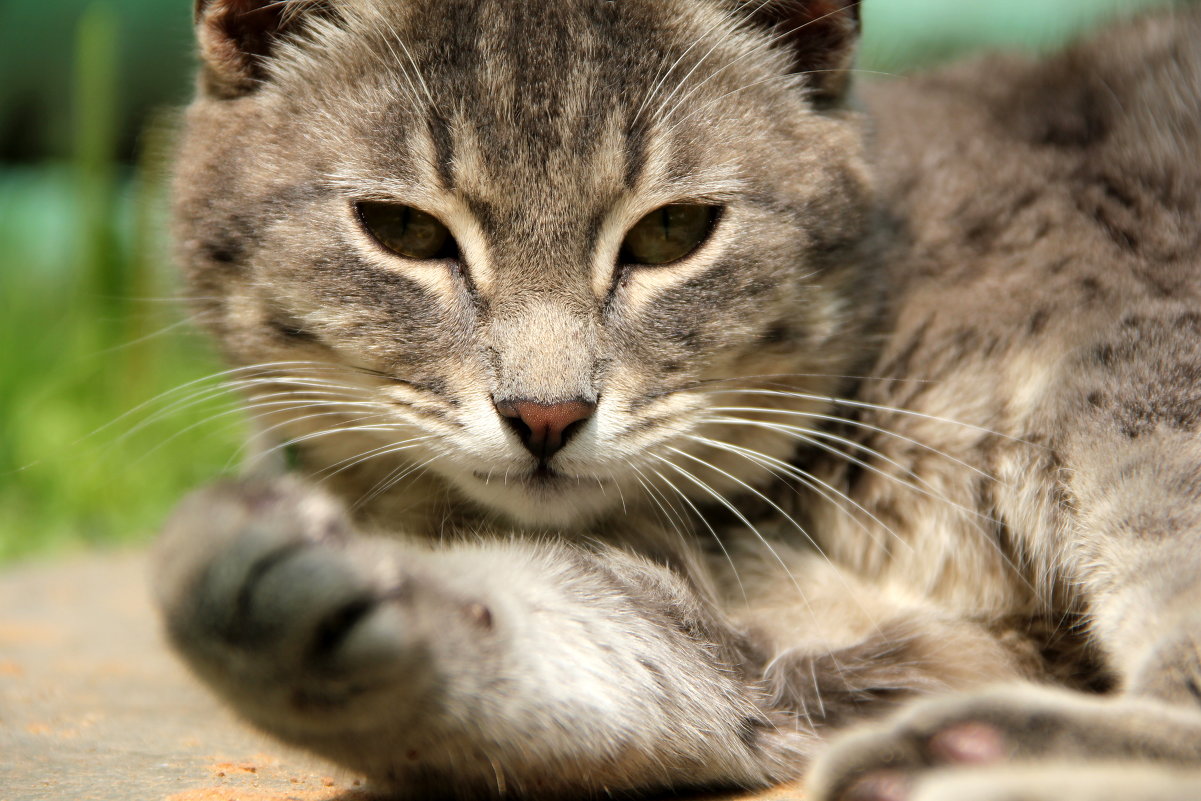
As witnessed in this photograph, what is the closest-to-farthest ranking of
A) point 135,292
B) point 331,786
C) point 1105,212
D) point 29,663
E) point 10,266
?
point 331,786
point 1105,212
point 29,663
point 135,292
point 10,266

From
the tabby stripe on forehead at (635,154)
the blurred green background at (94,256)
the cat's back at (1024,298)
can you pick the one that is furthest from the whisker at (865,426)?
the blurred green background at (94,256)

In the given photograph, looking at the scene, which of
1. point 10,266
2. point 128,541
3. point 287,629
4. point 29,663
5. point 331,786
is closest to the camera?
point 287,629

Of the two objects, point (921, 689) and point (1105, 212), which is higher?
point (1105, 212)

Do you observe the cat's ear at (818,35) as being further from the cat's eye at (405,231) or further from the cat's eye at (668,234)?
the cat's eye at (405,231)

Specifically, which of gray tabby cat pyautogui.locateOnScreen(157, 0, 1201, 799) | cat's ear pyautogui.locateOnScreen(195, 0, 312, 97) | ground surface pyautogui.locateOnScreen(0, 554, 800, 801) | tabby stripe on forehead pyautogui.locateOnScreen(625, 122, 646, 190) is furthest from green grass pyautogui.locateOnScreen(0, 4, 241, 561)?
tabby stripe on forehead pyautogui.locateOnScreen(625, 122, 646, 190)

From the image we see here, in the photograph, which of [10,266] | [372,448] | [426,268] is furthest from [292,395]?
[10,266]

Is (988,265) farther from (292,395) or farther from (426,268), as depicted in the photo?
(292,395)

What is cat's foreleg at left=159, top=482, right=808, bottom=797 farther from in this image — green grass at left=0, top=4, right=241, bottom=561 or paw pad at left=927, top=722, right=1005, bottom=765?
green grass at left=0, top=4, right=241, bottom=561
